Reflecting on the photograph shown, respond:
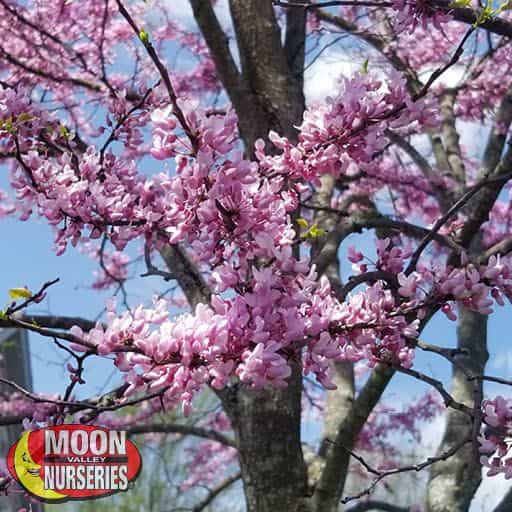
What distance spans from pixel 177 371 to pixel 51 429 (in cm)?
130

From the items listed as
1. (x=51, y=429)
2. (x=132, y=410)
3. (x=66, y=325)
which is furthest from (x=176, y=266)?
(x=132, y=410)

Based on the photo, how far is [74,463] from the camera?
320cm

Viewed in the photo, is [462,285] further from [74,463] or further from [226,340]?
[74,463]

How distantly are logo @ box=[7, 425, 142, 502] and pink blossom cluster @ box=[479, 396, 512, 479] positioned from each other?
143 cm

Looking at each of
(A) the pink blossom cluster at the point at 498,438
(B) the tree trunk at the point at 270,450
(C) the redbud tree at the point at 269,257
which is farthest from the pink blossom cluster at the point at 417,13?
(B) the tree trunk at the point at 270,450

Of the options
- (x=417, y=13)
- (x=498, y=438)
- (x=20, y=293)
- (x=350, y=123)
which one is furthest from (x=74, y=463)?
(x=417, y=13)

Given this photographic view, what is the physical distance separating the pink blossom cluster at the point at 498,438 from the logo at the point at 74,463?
1.43 metres

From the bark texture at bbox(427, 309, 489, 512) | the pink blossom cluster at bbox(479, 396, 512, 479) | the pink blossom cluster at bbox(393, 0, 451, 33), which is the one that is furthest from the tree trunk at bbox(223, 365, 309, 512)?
the pink blossom cluster at bbox(393, 0, 451, 33)

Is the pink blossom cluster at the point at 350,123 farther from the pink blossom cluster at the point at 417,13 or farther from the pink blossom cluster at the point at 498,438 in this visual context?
the pink blossom cluster at the point at 498,438

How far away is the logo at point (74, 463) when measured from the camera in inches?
123

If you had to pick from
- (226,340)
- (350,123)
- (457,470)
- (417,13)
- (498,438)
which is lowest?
(498,438)

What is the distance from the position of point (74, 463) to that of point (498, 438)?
1.74 meters

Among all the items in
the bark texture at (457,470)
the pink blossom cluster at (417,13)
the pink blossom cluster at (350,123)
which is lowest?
A: the bark texture at (457,470)

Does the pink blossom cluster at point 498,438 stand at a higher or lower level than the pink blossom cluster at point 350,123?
lower
